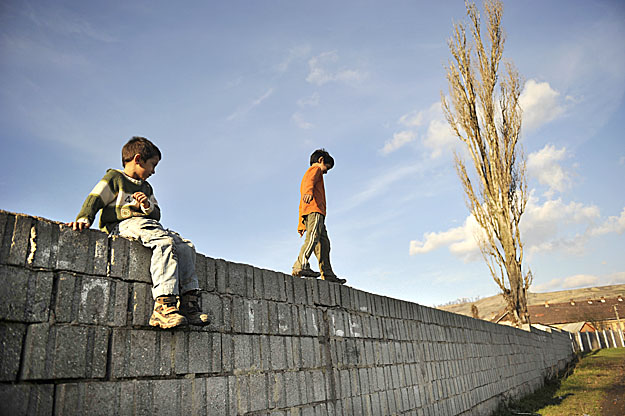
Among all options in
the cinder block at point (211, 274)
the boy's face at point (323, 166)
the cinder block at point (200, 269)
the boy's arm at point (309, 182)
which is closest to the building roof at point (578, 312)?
the boy's face at point (323, 166)

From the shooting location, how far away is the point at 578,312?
39.9 metres

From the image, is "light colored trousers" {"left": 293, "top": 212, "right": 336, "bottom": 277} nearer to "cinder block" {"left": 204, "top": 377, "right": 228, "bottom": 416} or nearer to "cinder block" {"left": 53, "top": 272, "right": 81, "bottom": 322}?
"cinder block" {"left": 204, "top": 377, "right": 228, "bottom": 416}

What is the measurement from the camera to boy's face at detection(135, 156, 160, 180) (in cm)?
281

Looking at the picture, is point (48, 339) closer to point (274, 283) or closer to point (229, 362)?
point (229, 362)

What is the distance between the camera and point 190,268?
8.74ft

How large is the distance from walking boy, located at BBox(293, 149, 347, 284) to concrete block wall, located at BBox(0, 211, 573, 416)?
488mm

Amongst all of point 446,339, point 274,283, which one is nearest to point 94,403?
point 274,283

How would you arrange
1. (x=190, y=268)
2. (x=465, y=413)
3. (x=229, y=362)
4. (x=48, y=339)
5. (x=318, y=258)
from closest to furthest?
(x=48, y=339), (x=190, y=268), (x=229, y=362), (x=318, y=258), (x=465, y=413)

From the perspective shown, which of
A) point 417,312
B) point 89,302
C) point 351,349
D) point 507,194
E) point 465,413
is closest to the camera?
point 89,302

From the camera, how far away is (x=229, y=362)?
288 cm

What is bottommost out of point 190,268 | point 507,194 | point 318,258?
point 190,268

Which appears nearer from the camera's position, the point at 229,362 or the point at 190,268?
the point at 190,268

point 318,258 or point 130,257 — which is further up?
point 318,258

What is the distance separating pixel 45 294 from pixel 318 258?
3.16 m
